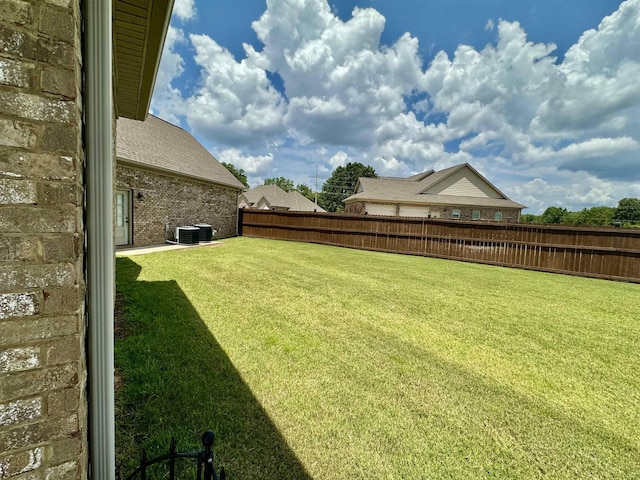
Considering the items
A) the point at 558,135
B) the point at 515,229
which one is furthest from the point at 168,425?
the point at 558,135

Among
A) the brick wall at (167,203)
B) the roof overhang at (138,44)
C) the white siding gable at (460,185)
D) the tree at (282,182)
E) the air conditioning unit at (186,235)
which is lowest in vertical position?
the air conditioning unit at (186,235)

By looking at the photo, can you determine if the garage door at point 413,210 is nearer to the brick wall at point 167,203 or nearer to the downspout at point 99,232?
the brick wall at point 167,203

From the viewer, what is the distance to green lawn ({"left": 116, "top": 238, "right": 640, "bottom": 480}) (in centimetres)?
181

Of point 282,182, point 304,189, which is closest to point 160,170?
point 304,189

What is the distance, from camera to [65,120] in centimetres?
98

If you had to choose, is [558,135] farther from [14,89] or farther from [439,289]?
[14,89]

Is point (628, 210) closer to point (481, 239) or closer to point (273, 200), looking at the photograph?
point (481, 239)

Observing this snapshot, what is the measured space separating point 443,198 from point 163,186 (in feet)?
70.5

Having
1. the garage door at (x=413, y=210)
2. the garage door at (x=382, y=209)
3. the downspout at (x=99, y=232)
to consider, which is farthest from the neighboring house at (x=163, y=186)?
the garage door at (x=413, y=210)

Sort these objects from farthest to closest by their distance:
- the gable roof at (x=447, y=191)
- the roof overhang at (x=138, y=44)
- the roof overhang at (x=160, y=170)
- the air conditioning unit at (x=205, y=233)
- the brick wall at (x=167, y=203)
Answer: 1. the gable roof at (x=447, y=191)
2. the air conditioning unit at (x=205, y=233)
3. the brick wall at (x=167, y=203)
4. the roof overhang at (x=160, y=170)
5. the roof overhang at (x=138, y=44)

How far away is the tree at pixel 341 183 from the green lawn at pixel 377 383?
187 feet

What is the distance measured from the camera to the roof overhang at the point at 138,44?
2.32 meters

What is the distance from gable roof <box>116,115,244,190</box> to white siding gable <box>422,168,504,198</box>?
1743 cm

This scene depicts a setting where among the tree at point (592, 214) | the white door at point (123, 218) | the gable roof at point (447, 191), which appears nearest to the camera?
the white door at point (123, 218)
